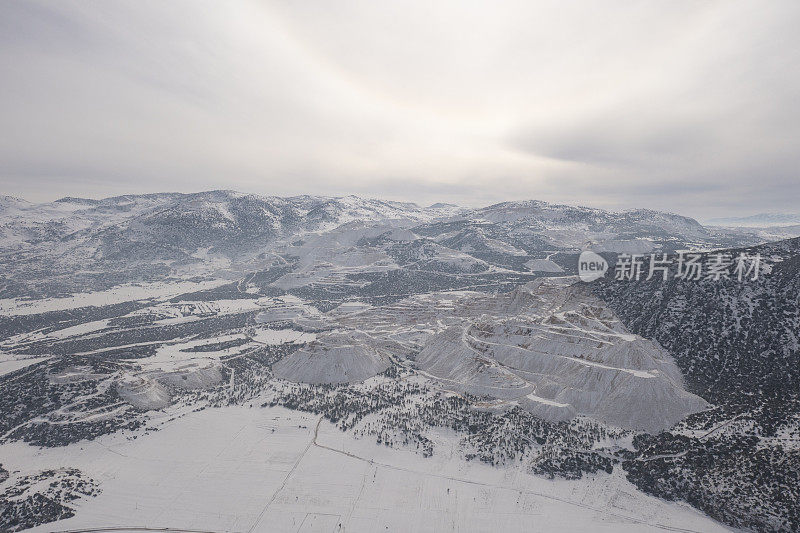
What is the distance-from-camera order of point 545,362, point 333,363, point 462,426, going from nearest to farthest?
point 462,426
point 545,362
point 333,363

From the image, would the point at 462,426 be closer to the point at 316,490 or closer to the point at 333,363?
the point at 316,490

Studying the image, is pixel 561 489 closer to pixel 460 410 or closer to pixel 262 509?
pixel 460 410

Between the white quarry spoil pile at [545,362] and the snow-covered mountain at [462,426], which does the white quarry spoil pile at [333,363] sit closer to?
the white quarry spoil pile at [545,362]

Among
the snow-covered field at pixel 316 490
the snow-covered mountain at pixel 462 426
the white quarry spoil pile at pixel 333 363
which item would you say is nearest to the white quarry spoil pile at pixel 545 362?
the white quarry spoil pile at pixel 333 363

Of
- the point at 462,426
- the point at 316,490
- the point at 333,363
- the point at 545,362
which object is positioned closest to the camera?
the point at 316,490

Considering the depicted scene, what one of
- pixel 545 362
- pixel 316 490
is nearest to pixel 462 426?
pixel 316 490

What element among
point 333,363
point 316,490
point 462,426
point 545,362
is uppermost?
point 545,362

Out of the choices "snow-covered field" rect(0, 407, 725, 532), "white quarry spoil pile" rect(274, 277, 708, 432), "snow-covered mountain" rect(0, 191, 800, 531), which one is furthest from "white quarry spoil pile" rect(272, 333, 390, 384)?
"snow-covered field" rect(0, 407, 725, 532)

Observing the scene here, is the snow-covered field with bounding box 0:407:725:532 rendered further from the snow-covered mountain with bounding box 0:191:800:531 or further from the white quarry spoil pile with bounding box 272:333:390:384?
the white quarry spoil pile with bounding box 272:333:390:384

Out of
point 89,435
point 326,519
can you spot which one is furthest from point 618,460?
point 89,435
